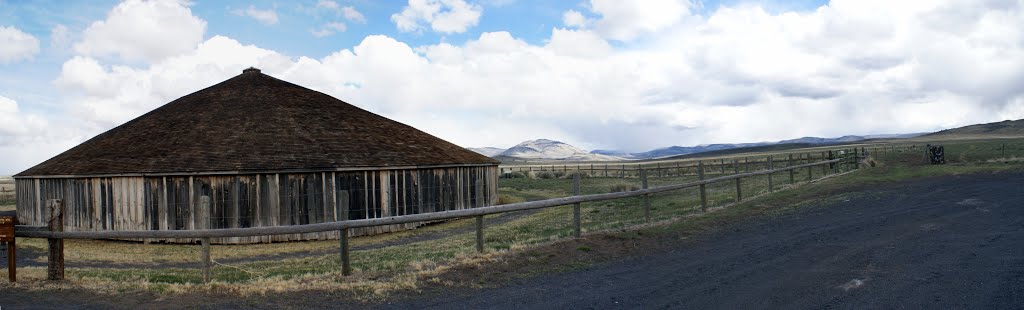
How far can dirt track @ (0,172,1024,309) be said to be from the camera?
6.27 metres

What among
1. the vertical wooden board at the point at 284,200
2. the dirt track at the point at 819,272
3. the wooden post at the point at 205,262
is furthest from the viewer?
the vertical wooden board at the point at 284,200

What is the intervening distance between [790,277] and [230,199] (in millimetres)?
16508

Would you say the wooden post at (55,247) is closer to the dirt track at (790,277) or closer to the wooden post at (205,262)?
the dirt track at (790,277)

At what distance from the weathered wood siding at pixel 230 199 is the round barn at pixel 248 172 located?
0.03m

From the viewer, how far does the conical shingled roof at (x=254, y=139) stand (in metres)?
19.0

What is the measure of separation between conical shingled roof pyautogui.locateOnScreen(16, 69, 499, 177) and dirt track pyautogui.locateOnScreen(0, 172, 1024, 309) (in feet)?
38.3

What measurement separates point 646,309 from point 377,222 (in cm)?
465

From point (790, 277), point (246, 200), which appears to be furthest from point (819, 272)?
point (246, 200)

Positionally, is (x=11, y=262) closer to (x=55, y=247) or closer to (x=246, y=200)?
(x=55, y=247)

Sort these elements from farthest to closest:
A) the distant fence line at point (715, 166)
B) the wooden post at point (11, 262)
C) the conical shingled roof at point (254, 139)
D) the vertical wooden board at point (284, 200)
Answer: the distant fence line at point (715, 166) < the conical shingled roof at point (254, 139) < the vertical wooden board at point (284, 200) < the wooden post at point (11, 262)

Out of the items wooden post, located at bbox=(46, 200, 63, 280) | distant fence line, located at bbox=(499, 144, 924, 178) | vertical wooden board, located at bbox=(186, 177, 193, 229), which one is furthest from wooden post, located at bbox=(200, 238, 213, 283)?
vertical wooden board, located at bbox=(186, 177, 193, 229)

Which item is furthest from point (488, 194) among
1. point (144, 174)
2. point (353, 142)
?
point (144, 174)

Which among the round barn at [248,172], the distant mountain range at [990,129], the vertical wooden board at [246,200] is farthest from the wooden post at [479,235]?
the distant mountain range at [990,129]

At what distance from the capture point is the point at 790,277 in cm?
729
